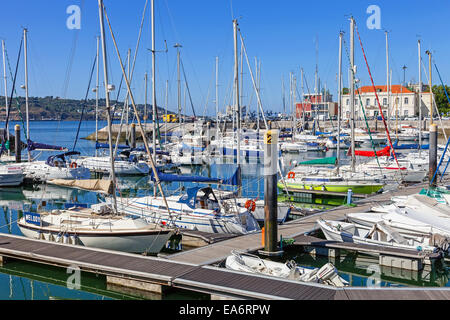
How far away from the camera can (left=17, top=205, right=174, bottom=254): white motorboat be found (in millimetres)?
17453

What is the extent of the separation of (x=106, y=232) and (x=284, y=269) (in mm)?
6676

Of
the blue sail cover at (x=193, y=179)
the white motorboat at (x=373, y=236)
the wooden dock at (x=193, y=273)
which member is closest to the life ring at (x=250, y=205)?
the blue sail cover at (x=193, y=179)

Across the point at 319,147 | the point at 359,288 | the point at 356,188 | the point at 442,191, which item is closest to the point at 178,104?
the point at 319,147

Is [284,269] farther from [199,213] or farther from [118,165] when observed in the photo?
[118,165]

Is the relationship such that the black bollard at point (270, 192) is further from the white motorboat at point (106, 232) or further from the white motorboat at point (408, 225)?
the white motorboat at point (408, 225)

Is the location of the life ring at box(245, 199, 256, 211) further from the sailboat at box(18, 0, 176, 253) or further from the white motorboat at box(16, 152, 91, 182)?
the white motorboat at box(16, 152, 91, 182)

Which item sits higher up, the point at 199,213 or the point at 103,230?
the point at 199,213

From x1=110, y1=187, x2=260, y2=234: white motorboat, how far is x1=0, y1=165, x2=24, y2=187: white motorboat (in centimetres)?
1854

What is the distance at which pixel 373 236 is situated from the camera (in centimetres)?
1866

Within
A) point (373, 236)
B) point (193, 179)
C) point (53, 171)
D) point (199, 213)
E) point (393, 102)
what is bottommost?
point (373, 236)

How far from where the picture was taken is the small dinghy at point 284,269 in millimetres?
13586

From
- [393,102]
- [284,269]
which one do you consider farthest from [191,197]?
A: [393,102]
